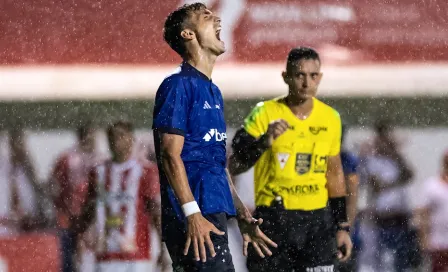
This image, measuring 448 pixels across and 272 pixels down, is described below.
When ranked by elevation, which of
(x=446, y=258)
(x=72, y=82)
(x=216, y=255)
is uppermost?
(x=72, y=82)

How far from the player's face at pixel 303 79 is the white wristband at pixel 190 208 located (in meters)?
1.92

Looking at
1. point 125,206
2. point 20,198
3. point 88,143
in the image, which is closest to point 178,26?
point 125,206

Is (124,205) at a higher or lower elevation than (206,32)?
lower

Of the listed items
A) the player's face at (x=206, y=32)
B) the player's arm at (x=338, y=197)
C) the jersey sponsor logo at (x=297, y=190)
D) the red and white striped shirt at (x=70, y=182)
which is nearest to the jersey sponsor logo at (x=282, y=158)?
the jersey sponsor logo at (x=297, y=190)

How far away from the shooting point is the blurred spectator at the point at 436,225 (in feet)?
25.2

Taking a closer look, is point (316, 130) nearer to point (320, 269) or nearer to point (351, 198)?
point (320, 269)

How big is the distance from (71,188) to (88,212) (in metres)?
0.53

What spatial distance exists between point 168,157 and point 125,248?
3.39m

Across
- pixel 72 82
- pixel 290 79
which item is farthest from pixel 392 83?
pixel 290 79

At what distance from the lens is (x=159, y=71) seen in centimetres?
986

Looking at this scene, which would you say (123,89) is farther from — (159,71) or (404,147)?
(404,147)

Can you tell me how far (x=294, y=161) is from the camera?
5523 millimetres

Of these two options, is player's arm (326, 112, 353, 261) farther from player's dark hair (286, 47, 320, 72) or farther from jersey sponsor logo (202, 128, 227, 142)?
jersey sponsor logo (202, 128, 227, 142)

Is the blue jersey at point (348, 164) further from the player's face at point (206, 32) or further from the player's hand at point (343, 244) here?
the player's face at point (206, 32)
